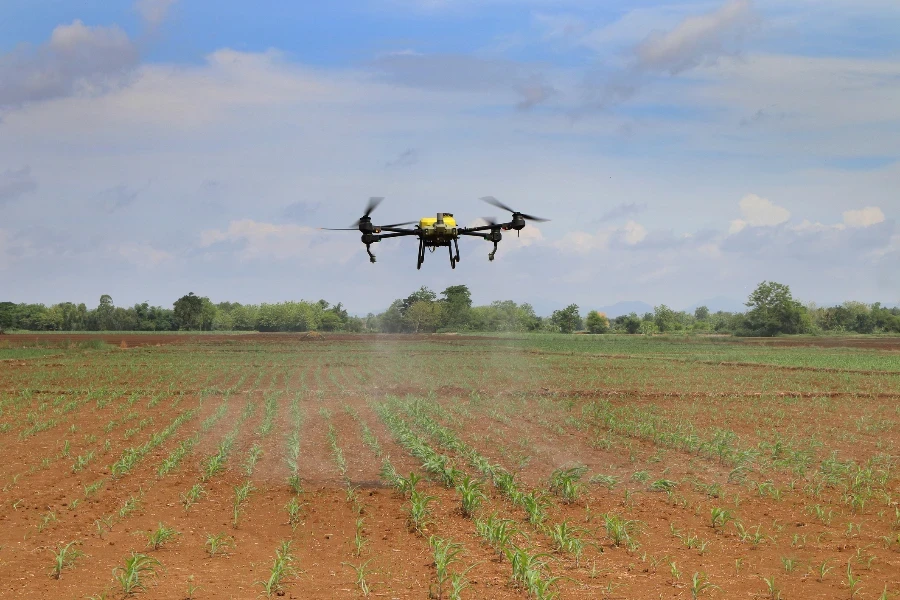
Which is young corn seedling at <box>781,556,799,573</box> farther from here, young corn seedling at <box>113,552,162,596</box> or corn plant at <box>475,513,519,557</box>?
young corn seedling at <box>113,552,162,596</box>

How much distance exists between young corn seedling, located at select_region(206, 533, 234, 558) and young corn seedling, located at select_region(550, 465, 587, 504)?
220 inches

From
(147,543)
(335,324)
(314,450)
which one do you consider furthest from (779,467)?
(335,324)

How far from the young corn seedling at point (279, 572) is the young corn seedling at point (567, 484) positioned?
4.98 metres

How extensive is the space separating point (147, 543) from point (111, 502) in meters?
2.71

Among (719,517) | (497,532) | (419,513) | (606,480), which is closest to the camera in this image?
(497,532)

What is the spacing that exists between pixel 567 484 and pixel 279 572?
5746mm

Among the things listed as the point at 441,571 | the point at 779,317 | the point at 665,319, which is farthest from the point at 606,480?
the point at 665,319

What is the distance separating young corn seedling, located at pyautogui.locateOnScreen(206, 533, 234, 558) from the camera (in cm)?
1134

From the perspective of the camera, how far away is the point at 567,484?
1399 cm

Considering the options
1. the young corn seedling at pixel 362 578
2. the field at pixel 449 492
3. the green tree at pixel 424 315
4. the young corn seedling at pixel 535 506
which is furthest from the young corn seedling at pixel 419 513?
the green tree at pixel 424 315

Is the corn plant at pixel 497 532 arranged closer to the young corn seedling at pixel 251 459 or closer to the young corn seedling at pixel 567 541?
the young corn seedling at pixel 567 541

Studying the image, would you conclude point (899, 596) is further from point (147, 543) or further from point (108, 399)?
point (108, 399)

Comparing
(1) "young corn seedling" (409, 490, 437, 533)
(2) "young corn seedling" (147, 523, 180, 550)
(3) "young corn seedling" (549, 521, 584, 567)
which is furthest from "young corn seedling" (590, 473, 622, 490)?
(2) "young corn seedling" (147, 523, 180, 550)

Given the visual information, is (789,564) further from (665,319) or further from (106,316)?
(665,319)
